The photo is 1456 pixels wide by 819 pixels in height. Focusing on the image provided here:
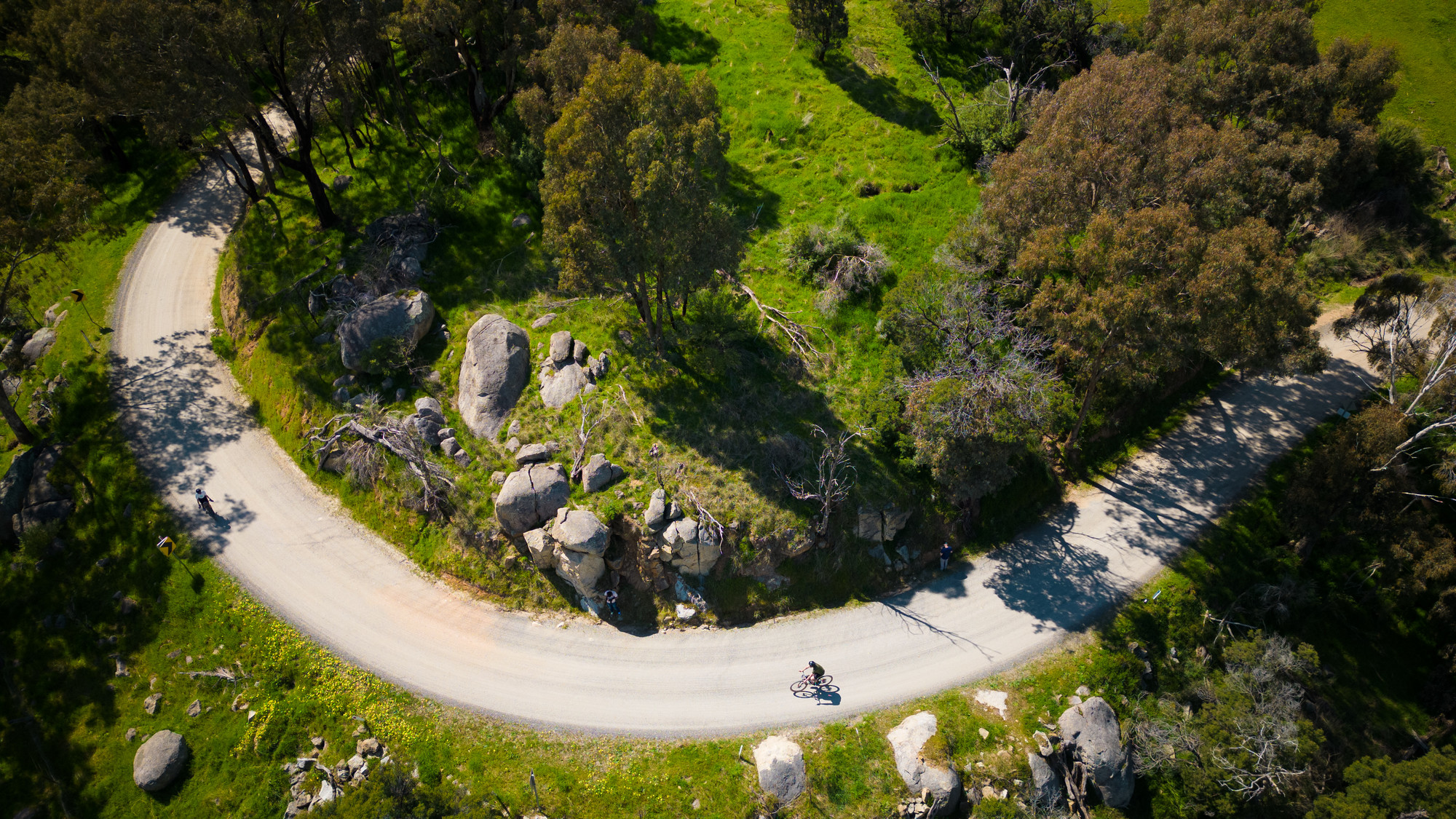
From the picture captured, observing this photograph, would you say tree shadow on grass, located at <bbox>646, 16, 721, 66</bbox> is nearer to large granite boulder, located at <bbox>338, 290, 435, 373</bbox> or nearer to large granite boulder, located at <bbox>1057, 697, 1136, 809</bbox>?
large granite boulder, located at <bbox>338, 290, 435, 373</bbox>

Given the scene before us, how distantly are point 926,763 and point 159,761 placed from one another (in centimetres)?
3084

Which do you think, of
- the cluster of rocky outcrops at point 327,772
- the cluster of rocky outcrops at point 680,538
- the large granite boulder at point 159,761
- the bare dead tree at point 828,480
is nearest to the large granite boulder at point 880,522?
the bare dead tree at point 828,480

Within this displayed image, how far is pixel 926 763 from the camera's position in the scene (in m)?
25.0

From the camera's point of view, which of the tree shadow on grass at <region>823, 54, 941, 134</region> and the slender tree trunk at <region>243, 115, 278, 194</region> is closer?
the slender tree trunk at <region>243, 115, 278, 194</region>

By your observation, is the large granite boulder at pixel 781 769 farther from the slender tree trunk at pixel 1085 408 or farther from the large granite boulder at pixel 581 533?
the slender tree trunk at pixel 1085 408

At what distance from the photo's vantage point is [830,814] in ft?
79.6

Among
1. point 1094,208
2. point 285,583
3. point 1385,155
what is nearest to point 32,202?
point 285,583

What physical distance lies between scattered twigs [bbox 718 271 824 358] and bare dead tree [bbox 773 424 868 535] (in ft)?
16.8

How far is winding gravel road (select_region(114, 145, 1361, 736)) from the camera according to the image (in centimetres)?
2773

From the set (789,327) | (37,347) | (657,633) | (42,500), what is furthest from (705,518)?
(37,347)

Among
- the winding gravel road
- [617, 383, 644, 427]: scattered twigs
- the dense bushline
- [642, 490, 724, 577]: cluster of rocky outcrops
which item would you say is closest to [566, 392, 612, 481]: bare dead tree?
[617, 383, 644, 427]: scattered twigs

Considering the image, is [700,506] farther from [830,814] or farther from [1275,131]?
[1275,131]

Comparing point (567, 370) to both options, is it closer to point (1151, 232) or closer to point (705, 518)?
point (705, 518)

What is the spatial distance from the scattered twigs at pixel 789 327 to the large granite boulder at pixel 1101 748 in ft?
67.3
